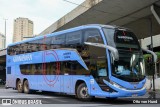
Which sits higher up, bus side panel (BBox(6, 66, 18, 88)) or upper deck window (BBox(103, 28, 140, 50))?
upper deck window (BBox(103, 28, 140, 50))

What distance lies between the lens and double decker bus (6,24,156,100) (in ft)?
47.9

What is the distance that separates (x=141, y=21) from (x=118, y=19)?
258cm

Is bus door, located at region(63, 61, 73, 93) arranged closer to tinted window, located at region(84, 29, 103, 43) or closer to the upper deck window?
tinted window, located at region(84, 29, 103, 43)

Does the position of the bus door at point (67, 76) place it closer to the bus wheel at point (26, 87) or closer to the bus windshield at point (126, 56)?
the bus windshield at point (126, 56)

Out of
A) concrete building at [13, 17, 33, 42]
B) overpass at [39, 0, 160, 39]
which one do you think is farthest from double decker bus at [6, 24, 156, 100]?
concrete building at [13, 17, 33, 42]

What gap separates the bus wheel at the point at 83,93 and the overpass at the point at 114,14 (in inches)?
361

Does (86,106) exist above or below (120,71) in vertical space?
below

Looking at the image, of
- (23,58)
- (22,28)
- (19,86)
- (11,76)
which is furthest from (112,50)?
(22,28)

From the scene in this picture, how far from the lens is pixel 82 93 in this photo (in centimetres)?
1612

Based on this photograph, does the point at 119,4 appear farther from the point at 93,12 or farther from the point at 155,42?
the point at 155,42

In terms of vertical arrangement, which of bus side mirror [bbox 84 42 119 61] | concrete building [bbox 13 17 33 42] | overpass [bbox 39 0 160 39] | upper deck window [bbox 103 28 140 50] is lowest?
bus side mirror [bbox 84 42 119 61]

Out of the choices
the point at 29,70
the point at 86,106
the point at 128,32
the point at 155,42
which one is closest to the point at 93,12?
the point at 29,70

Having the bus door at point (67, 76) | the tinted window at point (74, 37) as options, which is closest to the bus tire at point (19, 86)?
the bus door at point (67, 76)

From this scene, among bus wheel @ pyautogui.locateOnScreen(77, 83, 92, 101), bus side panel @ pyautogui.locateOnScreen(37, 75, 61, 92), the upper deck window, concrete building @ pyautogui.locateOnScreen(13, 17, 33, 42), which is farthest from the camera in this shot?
concrete building @ pyautogui.locateOnScreen(13, 17, 33, 42)
